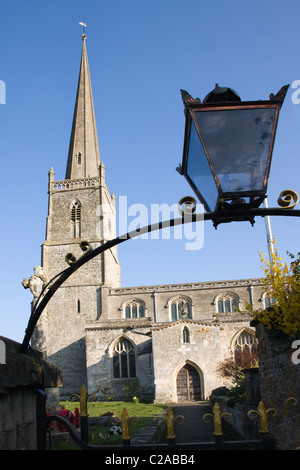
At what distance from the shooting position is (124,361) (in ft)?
99.5

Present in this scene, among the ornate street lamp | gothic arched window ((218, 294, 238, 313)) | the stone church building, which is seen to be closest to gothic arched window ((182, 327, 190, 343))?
the stone church building

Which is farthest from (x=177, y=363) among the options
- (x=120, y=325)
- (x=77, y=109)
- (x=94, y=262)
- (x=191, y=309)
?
(x=77, y=109)

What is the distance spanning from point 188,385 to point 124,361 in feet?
17.7

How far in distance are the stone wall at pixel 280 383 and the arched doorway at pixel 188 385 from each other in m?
18.6

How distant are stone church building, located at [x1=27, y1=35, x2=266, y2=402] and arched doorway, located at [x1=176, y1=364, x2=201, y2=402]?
2.4 inches

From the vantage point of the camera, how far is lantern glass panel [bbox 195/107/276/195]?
244cm

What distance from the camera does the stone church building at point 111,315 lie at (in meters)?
27.4

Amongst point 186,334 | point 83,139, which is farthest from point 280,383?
point 83,139

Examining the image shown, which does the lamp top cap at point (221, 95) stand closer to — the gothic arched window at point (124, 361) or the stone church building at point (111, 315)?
the stone church building at point (111, 315)

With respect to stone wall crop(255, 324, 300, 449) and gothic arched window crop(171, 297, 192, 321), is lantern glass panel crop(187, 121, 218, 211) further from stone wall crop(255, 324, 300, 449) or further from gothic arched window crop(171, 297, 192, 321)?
gothic arched window crop(171, 297, 192, 321)

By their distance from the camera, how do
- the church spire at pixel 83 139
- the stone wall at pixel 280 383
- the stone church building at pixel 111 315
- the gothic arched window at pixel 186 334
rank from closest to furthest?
the stone wall at pixel 280 383
the stone church building at pixel 111 315
the gothic arched window at pixel 186 334
the church spire at pixel 83 139

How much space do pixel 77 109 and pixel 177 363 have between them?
30388 mm

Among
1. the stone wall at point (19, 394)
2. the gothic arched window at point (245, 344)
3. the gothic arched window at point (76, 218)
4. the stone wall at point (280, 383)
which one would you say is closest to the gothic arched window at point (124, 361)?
the gothic arched window at point (245, 344)

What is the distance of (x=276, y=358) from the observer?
27.7 ft
